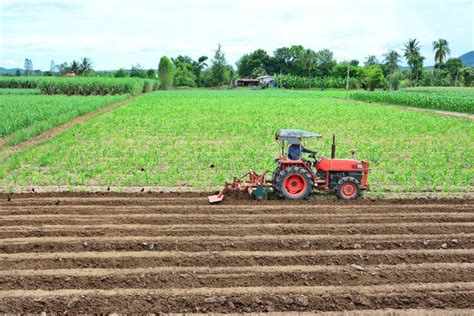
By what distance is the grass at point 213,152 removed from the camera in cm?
1071

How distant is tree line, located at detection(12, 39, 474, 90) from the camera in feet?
295

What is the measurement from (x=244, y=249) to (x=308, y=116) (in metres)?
21.9

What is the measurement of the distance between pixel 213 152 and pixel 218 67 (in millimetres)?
83305

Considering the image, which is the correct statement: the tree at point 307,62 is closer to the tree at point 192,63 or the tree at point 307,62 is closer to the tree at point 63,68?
the tree at point 192,63

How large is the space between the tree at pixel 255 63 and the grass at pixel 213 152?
289 feet

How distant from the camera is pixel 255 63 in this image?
111m

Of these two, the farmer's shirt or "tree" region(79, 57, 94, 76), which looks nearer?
the farmer's shirt

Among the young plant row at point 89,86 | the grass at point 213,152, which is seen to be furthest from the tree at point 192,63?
the grass at point 213,152

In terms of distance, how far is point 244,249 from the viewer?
6.17 metres

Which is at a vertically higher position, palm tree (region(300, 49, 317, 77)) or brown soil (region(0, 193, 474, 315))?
palm tree (region(300, 49, 317, 77))

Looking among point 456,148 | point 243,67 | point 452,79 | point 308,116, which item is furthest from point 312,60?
point 456,148

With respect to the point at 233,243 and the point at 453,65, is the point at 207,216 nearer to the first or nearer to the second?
the point at 233,243

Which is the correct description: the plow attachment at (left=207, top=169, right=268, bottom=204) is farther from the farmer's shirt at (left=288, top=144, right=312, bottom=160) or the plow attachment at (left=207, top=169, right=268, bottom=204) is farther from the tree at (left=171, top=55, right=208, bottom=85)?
the tree at (left=171, top=55, right=208, bottom=85)

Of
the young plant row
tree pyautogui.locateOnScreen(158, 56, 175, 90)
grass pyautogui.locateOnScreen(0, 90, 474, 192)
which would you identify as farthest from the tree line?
grass pyautogui.locateOnScreen(0, 90, 474, 192)
